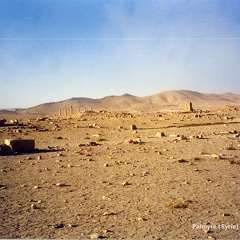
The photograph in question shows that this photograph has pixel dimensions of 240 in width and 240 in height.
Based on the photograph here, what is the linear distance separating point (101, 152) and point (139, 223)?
8793 mm

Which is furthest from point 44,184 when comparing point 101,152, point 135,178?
point 101,152

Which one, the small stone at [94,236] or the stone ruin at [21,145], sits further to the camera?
the stone ruin at [21,145]

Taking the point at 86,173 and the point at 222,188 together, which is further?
the point at 86,173

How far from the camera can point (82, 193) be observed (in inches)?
300

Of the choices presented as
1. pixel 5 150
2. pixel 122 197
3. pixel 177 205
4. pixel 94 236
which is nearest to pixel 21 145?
pixel 5 150

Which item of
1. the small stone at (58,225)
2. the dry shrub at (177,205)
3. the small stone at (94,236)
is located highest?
the dry shrub at (177,205)

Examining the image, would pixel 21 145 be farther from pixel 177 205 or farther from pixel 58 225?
pixel 177 205

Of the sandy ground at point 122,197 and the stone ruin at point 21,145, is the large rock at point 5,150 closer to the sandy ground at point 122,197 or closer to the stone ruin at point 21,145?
the stone ruin at point 21,145

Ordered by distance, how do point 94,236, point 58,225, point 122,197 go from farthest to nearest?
point 122,197, point 58,225, point 94,236

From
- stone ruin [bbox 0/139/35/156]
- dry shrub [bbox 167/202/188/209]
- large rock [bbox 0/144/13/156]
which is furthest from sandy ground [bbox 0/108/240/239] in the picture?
stone ruin [bbox 0/139/35/156]

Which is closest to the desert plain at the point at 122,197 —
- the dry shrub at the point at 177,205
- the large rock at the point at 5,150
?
the dry shrub at the point at 177,205

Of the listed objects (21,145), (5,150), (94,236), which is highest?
(21,145)

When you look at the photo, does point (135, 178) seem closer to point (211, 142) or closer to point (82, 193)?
point (82, 193)

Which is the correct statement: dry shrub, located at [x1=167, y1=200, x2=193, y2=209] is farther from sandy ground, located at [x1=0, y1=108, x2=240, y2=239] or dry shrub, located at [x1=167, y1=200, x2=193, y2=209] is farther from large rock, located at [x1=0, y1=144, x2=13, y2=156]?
large rock, located at [x1=0, y1=144, x2=13, y2=156]
